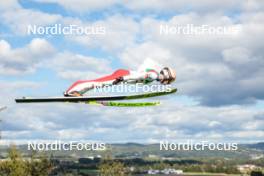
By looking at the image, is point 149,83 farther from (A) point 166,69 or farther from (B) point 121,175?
(B) point 121,175

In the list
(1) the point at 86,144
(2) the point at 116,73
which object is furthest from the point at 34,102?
(1) the point at 86,144

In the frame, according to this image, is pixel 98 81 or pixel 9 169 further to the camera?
pixel 9 169

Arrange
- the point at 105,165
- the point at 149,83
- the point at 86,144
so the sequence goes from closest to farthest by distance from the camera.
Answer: the point at 149,83
the point at 86,144
the point at 105,165

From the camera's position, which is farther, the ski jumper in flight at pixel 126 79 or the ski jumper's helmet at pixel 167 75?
the ski jumper's helmet at pixel 167 75

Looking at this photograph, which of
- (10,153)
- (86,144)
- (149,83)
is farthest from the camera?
(10,153)

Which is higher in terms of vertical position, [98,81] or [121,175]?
[98,81]
